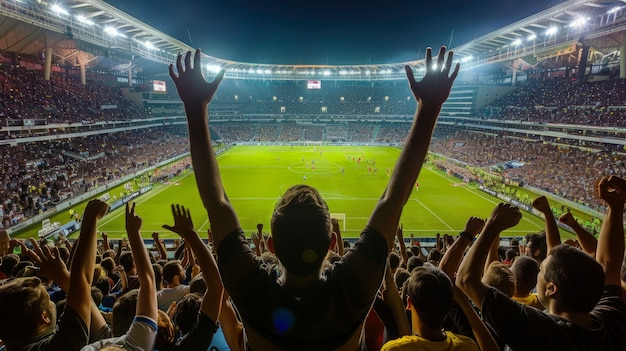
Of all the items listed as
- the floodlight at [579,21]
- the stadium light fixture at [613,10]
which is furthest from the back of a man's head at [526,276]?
the floodlight at [579,21]

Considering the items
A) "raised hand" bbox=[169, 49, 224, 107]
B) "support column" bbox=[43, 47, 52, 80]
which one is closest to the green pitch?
"raised hand" bbox=[169, 49, 224, 107]

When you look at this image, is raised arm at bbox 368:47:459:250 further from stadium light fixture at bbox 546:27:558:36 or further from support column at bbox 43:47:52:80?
stadium light fixture at bbox 546:27:558:36

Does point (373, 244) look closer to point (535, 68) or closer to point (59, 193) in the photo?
point (59, 193)

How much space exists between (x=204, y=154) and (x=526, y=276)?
3.84m

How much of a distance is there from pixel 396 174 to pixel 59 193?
1334 inches

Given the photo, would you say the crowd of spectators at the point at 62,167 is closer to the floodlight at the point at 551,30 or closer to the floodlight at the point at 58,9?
the floodlight at the point at 58,9

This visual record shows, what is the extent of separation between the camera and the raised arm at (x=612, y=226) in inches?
126

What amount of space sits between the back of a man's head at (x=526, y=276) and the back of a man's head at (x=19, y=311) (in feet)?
15.2

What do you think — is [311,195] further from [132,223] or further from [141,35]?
[141,35]

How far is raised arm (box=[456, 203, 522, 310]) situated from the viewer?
7.84 feet

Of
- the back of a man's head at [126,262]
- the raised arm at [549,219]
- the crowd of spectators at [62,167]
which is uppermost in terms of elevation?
the raised arm at [549,219]

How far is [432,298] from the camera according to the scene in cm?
237

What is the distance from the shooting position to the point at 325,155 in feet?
199

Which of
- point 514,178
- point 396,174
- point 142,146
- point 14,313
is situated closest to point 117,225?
point 14,313
